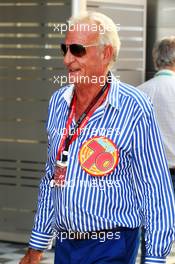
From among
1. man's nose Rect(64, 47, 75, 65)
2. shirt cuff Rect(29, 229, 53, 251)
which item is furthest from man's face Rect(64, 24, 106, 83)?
shirt cuff Rect(29, 229, 53, 251)

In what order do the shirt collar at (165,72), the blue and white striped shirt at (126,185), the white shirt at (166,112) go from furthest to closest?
the shirt collar at (165,72)
the white shirt at (166,112)
the blue and white striped shirt at (126,185)

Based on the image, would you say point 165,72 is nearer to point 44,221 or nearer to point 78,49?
point 44,221

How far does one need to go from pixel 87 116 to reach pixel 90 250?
0.57 meters

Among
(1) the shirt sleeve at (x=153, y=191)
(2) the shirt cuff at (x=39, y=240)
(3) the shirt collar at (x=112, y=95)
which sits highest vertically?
(3) the shirt collar at (x=112, y=95)

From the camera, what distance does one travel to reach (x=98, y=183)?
365 cm

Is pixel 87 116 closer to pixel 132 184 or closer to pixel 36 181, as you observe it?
pixel 132 184

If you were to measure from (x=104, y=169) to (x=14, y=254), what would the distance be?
15.2 feet

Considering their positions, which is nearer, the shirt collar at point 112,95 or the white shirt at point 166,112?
the shirt collar at point 112,95

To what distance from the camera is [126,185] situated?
3.69 metres

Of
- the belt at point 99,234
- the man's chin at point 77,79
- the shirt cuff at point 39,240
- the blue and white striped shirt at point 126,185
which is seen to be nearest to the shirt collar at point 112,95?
the blue and white striped shirt at point 126,185

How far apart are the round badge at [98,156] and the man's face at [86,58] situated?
28 cm

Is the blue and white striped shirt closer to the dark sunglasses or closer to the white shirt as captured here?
the dark sunglasses

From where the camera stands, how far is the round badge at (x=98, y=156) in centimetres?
366

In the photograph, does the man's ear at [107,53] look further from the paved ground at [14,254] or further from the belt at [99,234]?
the paved ground at [14,254]
